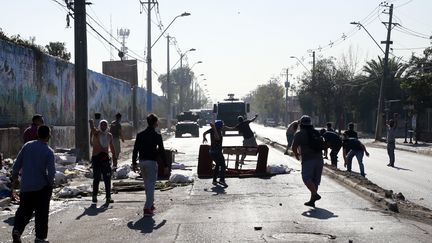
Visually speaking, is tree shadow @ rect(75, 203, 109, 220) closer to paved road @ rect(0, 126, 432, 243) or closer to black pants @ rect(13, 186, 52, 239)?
paved road @ rect(0, 126, 432, 243)

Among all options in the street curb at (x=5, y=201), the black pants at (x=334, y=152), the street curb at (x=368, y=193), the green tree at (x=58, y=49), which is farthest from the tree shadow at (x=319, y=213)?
the green tree at (x=58, y=49)

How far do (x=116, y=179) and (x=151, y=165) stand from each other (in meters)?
7.12

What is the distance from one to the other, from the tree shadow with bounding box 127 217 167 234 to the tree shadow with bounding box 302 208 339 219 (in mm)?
2541

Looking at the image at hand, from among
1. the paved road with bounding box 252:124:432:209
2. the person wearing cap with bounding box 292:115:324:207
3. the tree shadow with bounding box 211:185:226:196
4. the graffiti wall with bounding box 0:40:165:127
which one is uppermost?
the graffiti wall with bounding box 0:40:165:127

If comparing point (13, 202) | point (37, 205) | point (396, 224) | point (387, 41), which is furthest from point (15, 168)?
point (387, 41)

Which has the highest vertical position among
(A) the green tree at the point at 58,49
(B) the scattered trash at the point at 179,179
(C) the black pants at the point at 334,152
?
(A) the green tree at the point at 58,49

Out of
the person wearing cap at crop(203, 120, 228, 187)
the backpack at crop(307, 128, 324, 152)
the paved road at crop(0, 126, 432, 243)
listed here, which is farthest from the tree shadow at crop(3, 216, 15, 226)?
the person wearing cap at crop(203, 120, 228, 187)

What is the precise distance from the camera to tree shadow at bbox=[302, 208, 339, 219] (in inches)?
457

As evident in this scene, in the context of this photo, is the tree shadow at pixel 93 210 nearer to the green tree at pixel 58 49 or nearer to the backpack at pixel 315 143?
the backpack at pixel 315 143

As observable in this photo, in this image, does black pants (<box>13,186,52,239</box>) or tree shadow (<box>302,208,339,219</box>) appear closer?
black pants (<box>13,186,52,239</box>)

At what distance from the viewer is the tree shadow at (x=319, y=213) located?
11.6 metres

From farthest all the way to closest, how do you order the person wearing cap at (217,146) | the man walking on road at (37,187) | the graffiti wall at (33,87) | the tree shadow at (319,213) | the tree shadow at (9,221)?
the graffiti wall at (33,87) < the person wearing cap at (217,146) < the tree shadow at (319,213) < the tree shadow at (9,221) < the man walking on road at (37,187)

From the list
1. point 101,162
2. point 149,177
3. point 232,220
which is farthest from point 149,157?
point 101,162

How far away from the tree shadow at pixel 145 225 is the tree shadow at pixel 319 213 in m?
2.54
